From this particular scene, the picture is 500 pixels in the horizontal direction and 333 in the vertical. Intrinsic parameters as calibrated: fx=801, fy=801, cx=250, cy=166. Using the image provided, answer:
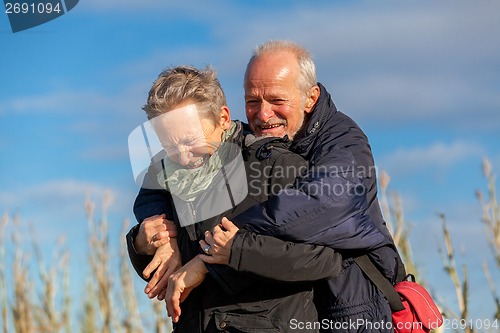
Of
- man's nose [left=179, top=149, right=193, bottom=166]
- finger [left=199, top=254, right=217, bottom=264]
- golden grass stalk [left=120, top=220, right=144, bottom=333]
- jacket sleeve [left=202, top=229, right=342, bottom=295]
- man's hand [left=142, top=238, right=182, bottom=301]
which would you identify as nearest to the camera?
jacket sleeve [left=202, top=229, right=342, bottom=295]

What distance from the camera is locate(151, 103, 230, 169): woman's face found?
2.77 m

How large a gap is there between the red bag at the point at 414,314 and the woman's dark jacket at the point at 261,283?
334 millimetres

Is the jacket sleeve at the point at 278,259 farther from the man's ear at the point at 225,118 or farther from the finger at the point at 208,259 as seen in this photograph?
the man's ear at the point at 225,118

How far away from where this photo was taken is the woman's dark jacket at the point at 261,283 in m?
2.60

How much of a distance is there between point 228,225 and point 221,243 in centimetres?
7

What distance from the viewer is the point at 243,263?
258cm

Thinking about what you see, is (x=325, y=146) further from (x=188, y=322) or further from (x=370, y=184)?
(x=188, y=322)

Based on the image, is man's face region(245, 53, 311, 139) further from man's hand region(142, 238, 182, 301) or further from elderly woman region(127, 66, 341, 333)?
man's hand region(142, 238, 182, 301)

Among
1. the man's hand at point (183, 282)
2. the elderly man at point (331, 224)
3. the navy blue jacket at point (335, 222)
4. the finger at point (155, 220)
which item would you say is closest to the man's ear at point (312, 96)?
the elderly man at point (331, 224)

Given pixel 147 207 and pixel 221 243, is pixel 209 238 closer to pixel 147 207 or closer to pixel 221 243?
pixel 221 243

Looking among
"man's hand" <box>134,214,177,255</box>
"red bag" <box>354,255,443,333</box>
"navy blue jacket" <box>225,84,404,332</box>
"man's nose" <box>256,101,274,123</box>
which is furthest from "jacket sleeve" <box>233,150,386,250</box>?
"man's nose" <box>256,101,274,123</box>

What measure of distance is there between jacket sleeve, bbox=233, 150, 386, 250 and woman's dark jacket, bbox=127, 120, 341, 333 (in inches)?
1.8

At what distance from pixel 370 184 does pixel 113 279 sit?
4053 millimetres

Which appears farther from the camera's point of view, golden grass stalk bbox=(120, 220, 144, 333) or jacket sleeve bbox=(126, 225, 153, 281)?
golden grass stalk bbox=(120, 220, 144, 333)
